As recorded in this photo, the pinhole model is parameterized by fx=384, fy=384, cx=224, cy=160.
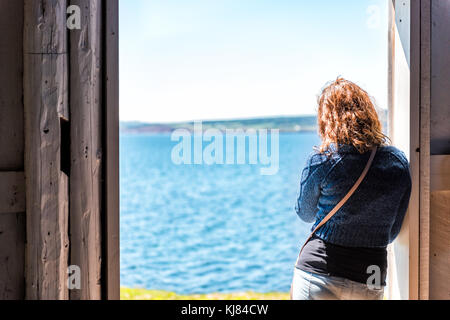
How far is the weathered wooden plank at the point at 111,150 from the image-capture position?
1678mm

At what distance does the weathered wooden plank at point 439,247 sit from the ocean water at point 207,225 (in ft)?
72.8

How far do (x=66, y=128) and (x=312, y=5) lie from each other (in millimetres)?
51004

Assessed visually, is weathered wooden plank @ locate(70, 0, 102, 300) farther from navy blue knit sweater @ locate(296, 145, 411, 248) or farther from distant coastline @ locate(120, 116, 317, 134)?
distant coastline @ locate(120, 116, 317, 134)

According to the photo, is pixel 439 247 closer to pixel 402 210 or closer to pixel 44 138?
pixel 402 210

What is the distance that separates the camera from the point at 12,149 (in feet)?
5.21

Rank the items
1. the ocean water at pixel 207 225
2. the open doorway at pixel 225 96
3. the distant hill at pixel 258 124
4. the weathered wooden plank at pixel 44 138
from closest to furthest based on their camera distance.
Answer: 1. the weathered wooden plank at pixel 44 138
2. the ocean water at pixel 207 225
3. the open doorway at pixel 225 96
4. the distant hill at pixel 258 124

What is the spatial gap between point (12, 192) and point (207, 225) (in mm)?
36021

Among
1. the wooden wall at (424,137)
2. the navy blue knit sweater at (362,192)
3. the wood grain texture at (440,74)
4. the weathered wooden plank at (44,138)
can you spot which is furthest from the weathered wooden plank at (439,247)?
the weathered wooden plank at (44,138)

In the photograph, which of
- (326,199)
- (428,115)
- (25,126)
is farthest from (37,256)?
(428,115)

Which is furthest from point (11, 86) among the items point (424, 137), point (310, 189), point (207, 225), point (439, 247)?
point (207, 225)

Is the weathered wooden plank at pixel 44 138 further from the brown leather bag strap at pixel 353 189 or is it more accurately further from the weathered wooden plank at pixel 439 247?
the weathered wooden plank at pixel 439 247

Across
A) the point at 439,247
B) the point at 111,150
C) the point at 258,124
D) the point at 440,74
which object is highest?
the point at 258,124

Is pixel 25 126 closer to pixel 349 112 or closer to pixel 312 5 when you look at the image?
pixel 349 112

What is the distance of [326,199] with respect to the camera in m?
1.62
